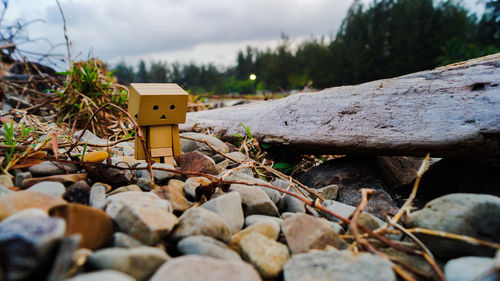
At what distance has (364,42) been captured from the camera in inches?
1012

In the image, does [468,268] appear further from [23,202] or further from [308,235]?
[23,202]

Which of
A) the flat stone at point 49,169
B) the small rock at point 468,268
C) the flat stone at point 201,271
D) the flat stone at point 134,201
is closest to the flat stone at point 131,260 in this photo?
the flat stone at point 201,271

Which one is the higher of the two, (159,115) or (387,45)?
(387,45)

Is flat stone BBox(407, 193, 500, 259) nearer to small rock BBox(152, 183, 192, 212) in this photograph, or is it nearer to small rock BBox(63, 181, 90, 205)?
small rock BBox(152, 183, 192, 212)

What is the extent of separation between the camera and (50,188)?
4.58 ft

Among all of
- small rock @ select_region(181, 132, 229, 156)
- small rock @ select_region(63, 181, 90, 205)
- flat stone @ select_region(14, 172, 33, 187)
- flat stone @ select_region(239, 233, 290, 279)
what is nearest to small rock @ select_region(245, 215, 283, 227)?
flat stone @ select_region(239, 233, 290, 279)

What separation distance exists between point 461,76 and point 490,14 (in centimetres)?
2728

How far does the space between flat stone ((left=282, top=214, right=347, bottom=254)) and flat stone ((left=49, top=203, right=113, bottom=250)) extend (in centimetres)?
72

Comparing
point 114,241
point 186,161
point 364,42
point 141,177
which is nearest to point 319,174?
point 186,161

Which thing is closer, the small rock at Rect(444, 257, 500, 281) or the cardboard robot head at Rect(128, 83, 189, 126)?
the small rock at Rect(444, 257, 500, 281)

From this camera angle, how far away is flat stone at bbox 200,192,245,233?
142 cm

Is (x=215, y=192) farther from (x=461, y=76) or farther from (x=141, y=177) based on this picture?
(x=461, y=76)

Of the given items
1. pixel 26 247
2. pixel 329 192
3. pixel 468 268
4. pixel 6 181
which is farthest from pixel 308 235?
pixel 6 181

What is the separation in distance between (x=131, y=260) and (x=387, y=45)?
1073 inches
